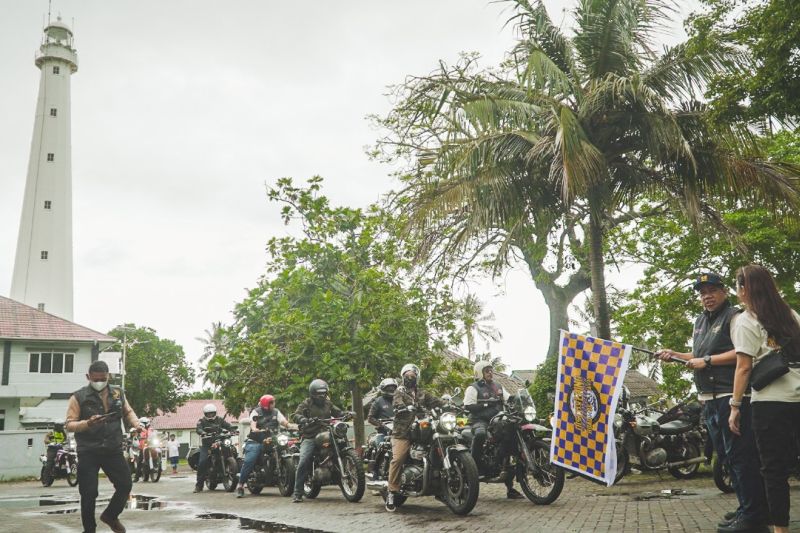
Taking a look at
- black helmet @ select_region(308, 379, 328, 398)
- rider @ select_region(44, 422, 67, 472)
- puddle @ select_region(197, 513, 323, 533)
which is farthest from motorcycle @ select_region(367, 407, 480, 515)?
rider @ select_region(44, 422, 67, 472)

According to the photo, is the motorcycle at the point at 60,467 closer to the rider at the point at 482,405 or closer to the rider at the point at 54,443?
the rider at the point at 54,443

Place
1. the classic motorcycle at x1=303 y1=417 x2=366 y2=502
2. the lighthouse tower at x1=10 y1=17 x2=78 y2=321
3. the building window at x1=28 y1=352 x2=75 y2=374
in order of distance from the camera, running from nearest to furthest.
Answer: the classic motorcycle at x1=303 y1=417 x2=366 y2=502, the building window at x1=28 y1=352 x2=75 y2=374, the lighthouse tower at x1=10 y1=17 x2=78 y2=321

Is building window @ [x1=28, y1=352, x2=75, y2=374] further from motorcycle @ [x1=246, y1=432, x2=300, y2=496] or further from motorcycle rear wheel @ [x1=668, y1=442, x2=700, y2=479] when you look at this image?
motorcycle rear wheel @ [x1=668, y1=442, x2=700, y2=479]

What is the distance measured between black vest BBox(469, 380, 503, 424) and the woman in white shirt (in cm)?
494

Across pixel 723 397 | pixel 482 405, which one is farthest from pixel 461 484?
pixel 723 397

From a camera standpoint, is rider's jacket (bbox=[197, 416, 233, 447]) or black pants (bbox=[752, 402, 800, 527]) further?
rider's jacket (bbox=[197, 416, 233, 447])

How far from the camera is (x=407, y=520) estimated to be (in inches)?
339

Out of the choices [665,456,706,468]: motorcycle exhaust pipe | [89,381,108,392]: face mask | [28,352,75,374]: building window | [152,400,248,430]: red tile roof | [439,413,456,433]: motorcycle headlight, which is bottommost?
[665,456,706,468]: motorcycle exhaust pipe

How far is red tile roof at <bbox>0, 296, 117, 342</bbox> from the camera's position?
38.8 metres

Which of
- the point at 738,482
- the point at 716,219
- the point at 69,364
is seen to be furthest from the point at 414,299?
the point at 69,364

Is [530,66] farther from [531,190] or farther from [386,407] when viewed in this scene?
[386,407]

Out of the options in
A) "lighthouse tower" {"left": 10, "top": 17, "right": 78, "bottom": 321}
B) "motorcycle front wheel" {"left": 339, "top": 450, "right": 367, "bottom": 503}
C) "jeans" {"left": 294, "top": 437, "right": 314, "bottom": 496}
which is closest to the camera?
"motorcycle front wheel" {"left": 339, "top": 450, "right": 367, "bottom": 503}

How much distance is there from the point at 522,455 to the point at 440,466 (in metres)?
1.03

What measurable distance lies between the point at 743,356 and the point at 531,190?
861cm
